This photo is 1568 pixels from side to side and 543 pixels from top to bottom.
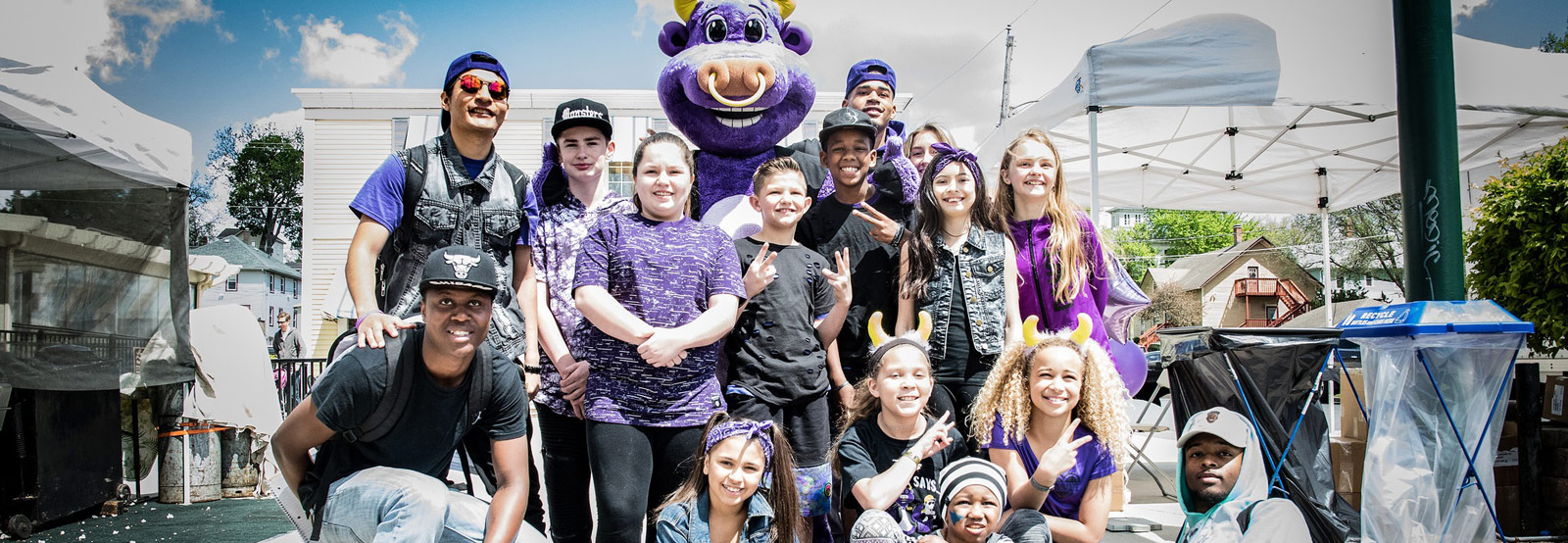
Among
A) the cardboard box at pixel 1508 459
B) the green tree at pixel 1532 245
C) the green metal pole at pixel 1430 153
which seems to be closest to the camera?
the green metal pole at pixel 1430 153

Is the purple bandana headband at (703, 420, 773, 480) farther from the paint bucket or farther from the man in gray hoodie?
the paint bucket

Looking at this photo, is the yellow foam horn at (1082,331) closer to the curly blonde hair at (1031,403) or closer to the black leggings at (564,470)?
the curly blonde hair at (1031,403)

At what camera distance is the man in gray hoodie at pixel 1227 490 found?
3.09m

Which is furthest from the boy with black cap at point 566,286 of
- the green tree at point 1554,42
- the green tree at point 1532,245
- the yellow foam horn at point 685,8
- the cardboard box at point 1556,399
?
the green tree at point 1554,42

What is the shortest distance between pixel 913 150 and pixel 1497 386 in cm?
247

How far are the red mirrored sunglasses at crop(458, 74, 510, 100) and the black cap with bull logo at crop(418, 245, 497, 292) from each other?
75cm

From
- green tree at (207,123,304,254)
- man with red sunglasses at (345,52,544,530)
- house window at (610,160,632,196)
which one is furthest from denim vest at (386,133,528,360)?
green tree at (207,123,304,254)

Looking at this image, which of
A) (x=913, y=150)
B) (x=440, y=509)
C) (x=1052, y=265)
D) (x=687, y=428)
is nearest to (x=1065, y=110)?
(x=913, y=150)

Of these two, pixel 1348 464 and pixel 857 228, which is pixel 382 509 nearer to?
pixel 857 228

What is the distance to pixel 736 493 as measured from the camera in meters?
2.62

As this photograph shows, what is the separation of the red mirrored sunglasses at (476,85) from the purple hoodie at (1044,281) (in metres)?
1.98

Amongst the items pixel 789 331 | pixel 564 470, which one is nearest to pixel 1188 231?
pixel 789 331

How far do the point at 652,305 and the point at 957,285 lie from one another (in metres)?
1.17

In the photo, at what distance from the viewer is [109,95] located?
5660 millimetres
